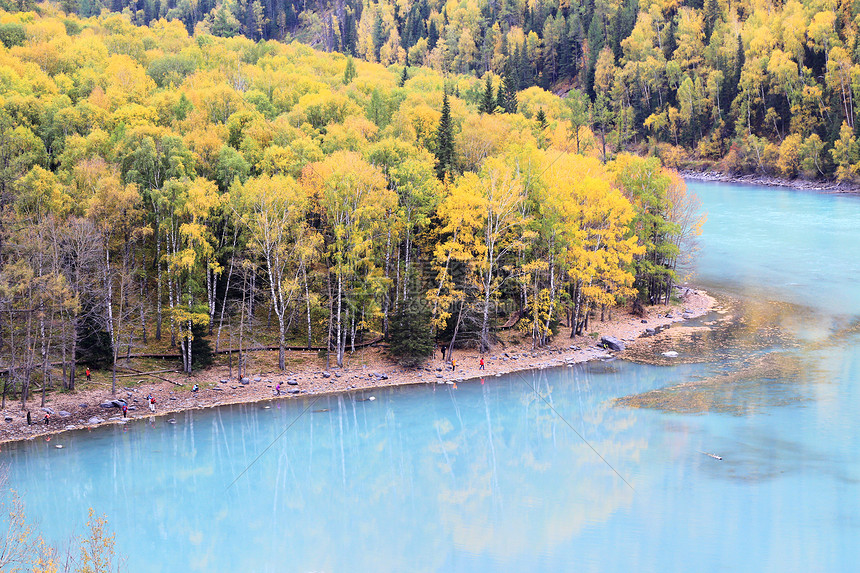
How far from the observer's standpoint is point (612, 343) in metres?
45.2

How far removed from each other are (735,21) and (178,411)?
12171 centimetres

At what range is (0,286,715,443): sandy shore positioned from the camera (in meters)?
33.7

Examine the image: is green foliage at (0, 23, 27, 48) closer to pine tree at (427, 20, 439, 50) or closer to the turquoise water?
the turquoise water

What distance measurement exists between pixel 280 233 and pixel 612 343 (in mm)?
20499

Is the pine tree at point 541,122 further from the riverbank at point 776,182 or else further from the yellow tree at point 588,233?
the riverbank at point 776,182

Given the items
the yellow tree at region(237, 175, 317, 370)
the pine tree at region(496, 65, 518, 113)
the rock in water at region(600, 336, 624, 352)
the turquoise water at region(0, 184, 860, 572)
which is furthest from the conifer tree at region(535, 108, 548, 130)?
the yellow tree at region(237, 175, 317, 370)

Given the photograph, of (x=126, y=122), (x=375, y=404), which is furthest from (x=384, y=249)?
(x=126, y=122)

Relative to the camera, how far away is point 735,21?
12756 cm

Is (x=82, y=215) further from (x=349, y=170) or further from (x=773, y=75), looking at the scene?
(x=773, y=75)

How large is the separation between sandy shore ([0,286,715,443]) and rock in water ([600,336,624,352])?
0.56 metres

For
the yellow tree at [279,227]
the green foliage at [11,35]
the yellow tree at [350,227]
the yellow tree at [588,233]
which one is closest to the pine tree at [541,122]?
the yellow tree at [588,233]

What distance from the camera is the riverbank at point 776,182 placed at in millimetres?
97825

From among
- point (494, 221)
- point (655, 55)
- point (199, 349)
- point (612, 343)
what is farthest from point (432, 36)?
point (199, 349)

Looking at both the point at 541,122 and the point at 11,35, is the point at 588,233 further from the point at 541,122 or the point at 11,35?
the point at 11,35
